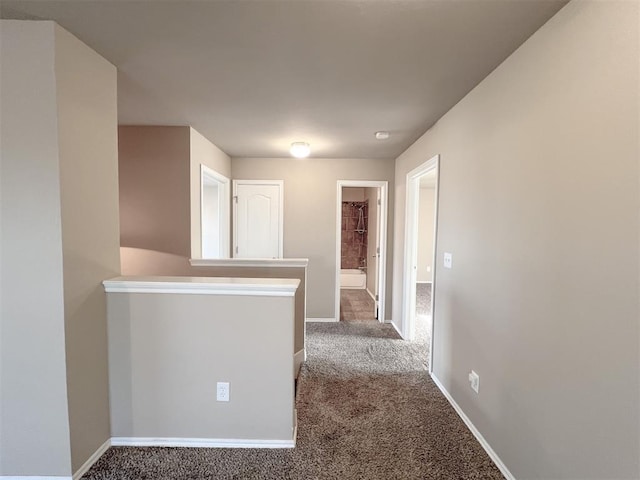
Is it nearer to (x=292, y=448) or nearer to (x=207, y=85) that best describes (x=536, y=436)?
(x=292, y=448)

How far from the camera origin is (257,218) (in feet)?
14.9

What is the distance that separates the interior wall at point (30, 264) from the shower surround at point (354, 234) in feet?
20.1

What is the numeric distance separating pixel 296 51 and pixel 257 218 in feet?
9.92

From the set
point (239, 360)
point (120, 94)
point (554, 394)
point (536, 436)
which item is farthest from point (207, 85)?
point (536, 436)

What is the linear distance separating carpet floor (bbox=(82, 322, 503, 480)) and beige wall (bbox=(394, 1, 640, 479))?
0.89 ft

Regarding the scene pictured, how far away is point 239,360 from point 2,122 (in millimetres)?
1761

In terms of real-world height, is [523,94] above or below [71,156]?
above

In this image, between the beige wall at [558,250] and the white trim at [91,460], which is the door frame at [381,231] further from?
the white trim at [91,460]

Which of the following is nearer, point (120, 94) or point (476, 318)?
point (476, 318)

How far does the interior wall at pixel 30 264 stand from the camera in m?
1.54

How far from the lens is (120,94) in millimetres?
2334

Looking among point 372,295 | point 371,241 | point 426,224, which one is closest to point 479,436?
point 372,295

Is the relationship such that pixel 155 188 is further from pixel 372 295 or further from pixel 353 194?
pixel 353 194

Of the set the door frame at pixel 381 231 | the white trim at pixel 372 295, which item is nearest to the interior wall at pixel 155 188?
the door frame at pixel 381 231
